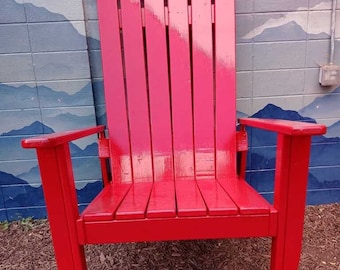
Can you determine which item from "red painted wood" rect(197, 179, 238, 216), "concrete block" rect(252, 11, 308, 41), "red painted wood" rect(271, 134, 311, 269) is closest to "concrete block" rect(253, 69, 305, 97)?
"concrete block" rect(252, 11, 308, 41)

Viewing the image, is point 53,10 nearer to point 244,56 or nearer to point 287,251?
point 244,56

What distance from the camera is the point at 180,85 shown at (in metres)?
1.31

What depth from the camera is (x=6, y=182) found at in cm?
165

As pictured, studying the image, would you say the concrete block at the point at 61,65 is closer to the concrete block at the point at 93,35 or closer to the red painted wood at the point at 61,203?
the concrete block at the point at 93,35

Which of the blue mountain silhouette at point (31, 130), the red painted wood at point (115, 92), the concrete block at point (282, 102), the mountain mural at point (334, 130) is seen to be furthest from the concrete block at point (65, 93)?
the mountain mural at point (334, 130)

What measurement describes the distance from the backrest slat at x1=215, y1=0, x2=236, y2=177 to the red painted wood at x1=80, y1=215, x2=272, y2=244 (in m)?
0.40

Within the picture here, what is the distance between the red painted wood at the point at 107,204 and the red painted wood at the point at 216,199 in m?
0.28

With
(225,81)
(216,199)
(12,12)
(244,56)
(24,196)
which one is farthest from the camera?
(24,196)

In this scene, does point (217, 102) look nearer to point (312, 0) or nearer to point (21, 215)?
point (312, 0)

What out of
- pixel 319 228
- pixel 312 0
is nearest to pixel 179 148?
pixel 319 228

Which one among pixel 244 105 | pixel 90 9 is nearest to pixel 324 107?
pixel 244 105

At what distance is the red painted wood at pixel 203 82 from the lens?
4.27 ft

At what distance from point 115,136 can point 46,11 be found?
71 cm

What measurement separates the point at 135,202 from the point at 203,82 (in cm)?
61
